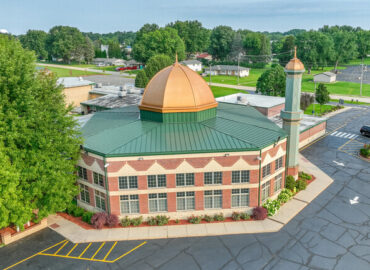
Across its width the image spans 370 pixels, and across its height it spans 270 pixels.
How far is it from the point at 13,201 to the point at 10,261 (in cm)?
441

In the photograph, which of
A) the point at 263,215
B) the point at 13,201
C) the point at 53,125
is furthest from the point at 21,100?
the point at 263,215

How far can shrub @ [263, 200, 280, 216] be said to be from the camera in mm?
30812

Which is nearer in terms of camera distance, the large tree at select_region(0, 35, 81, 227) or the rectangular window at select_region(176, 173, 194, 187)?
the large tree at select_region(0, 35, 81, 227)

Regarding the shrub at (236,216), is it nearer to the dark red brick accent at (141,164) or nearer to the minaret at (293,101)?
the dark red brick accent at (141,164)

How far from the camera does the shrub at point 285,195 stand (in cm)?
3319

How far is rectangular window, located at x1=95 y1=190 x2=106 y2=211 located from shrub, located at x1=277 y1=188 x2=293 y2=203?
16.6 m

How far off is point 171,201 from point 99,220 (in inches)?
250

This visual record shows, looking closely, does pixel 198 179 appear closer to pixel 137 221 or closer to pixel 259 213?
pixel 259 213

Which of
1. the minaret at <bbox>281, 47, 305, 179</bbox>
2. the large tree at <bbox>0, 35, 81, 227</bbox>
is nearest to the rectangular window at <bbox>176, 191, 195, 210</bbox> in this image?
the large tree at <bbox>0, 35, 81, 227</bbox>

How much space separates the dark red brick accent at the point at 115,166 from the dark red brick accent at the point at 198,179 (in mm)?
6284

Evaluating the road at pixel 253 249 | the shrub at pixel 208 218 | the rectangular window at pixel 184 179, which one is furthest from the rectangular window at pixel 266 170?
the rectangular window at pixel 184 179

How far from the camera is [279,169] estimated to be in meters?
33.4

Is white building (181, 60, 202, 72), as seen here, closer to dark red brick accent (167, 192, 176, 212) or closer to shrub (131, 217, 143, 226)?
dark red brick accent (167, 192, 176, 212)

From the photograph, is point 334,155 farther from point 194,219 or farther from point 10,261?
point 10,261
